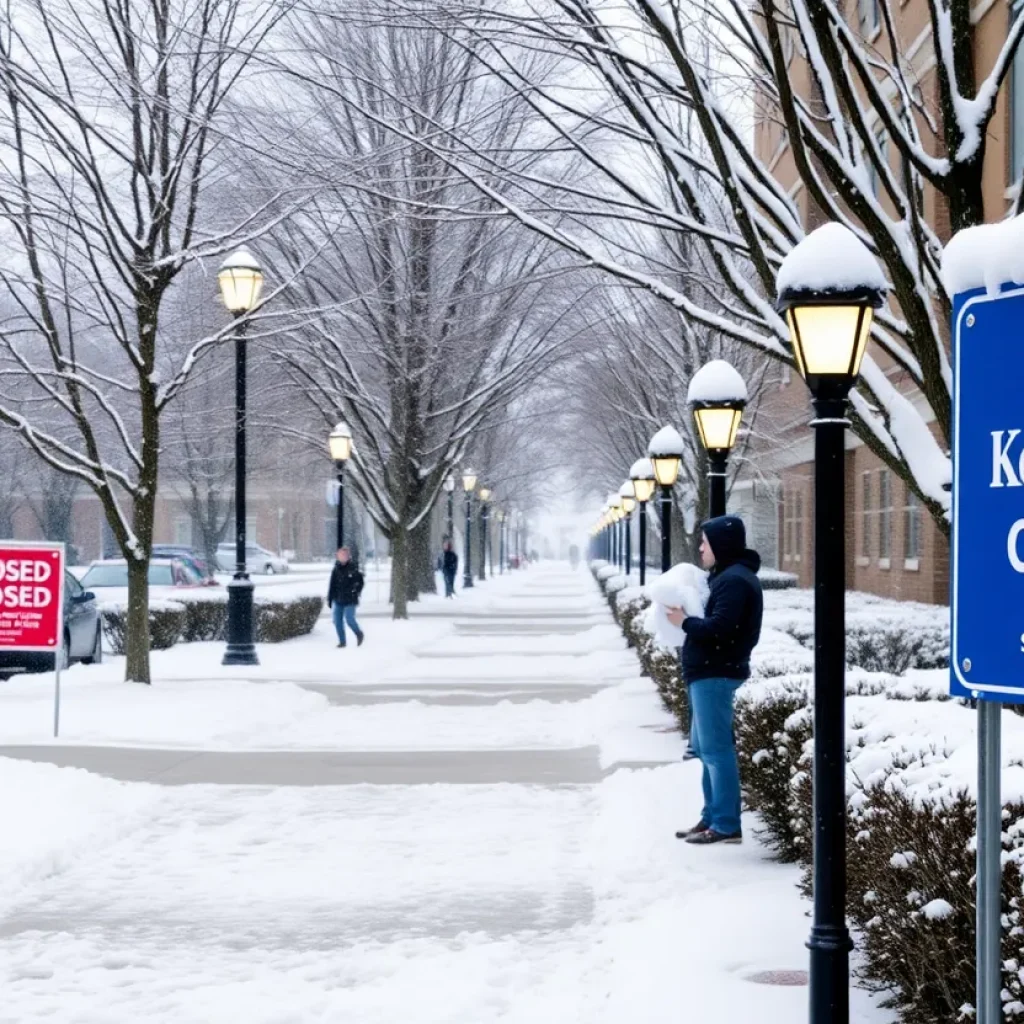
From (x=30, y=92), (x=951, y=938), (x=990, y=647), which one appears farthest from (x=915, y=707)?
(x=30, y=92)

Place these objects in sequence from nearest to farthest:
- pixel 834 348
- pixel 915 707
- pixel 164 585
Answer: pixel 834 348 → pixel 915 707 → pixel 164 585

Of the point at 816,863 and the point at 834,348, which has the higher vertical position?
the point at 834,348

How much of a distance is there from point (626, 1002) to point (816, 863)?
3.89ft

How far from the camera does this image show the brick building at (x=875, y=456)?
2048 cm

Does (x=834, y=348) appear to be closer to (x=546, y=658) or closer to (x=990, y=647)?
(x=990, y=647)

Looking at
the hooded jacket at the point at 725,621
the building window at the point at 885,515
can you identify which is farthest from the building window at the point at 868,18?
the hooded jacket at the point at 725,621

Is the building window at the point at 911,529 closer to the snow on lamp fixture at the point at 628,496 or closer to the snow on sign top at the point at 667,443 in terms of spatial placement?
the snow on lamp fixture at the point at 628,496

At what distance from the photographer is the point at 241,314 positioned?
2077 cm

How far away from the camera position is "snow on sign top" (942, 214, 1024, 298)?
2.90 metres

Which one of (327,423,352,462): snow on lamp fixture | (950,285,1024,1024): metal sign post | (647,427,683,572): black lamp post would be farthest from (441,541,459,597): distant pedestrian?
(950,285,1024,1024): metal sign post

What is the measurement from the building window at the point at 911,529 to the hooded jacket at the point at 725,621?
18.5 metres

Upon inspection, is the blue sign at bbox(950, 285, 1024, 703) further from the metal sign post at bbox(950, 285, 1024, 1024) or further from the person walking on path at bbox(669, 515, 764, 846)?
the person walking on path at bbox(669, 515, 764, 846)

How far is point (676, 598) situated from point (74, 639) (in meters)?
14.0

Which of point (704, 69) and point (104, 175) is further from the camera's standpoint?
point (104, 175)
